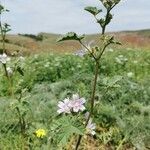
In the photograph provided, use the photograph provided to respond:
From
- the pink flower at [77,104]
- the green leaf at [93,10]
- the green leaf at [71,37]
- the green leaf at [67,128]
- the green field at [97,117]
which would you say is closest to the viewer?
the green leaf at [67,128]

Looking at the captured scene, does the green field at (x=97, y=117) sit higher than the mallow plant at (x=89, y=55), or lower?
lower

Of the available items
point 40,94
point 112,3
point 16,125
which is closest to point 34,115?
point 16,125

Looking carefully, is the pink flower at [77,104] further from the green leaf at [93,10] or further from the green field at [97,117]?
the green field at [97,117]

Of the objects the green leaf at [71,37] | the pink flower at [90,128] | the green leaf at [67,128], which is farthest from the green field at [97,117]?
the green leaf at [71,37]

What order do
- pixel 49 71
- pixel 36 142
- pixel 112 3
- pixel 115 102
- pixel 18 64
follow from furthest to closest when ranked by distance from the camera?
pixel 49 71, pixel 115 102, pixel 36 142, pixel 18 64, pixel 112 3

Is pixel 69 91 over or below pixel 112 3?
below

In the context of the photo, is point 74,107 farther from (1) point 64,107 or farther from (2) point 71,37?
(2) point 71,37

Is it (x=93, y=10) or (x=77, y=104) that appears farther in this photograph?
(x=77, y=104)

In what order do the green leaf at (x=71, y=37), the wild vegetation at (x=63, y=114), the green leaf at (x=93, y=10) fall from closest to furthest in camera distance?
the green leaf at (x=71, y=37) → the green leaf at (x=93, y=10) → the wild vegetation at (x=63, y=114)

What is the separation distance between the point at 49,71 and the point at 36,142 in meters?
6.71

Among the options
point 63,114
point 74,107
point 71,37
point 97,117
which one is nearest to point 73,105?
point 74,107

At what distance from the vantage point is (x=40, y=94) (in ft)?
26.8

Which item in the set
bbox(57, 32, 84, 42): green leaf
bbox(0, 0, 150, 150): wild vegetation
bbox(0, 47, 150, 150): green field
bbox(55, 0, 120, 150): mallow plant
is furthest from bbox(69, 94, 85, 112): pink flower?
bbox(0, 47, 150, 150): green field

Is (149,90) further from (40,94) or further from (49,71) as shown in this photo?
(49,71)
